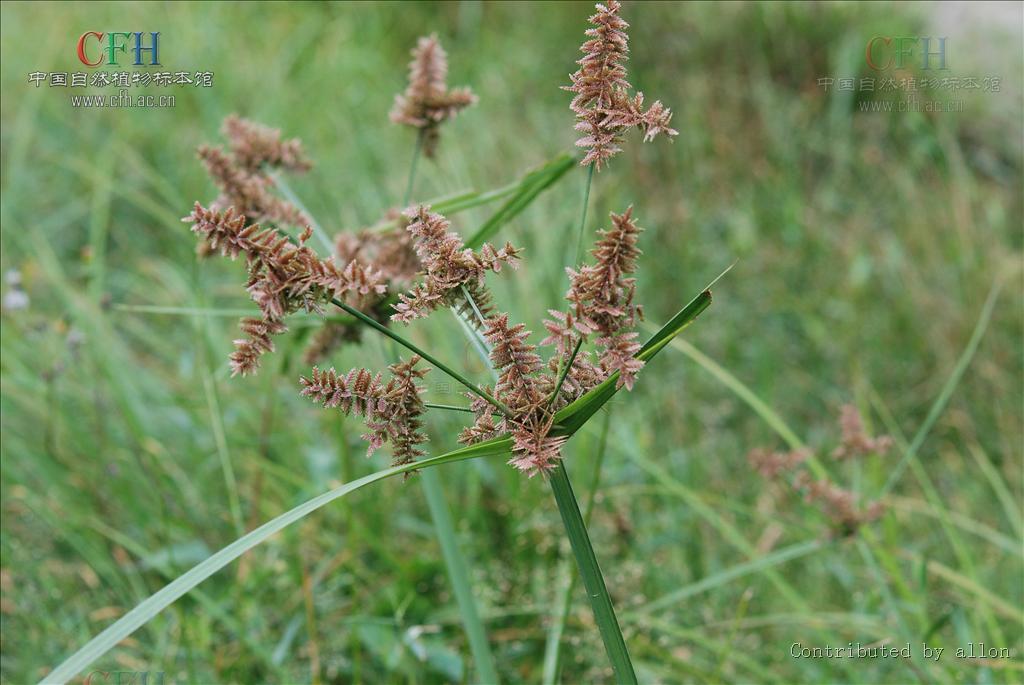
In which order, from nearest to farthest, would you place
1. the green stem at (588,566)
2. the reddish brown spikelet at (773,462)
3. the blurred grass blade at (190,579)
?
1. the blurred grass blade at (190,579)
2. the green stem at (588,566)
3. the reddish brown spikelet at (773,462)

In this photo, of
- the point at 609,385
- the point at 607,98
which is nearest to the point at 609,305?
the point at 609,385

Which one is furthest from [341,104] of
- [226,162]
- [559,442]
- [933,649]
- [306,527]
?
[559,442]

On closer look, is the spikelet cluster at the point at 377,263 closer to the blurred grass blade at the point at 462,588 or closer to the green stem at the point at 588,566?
the blurred grass blade at the point at 462,588

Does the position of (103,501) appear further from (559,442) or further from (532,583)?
(559,442)

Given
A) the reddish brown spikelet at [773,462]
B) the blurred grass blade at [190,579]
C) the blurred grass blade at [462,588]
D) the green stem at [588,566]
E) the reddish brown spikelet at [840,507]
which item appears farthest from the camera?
the reddish brown spikelet at [773,462]

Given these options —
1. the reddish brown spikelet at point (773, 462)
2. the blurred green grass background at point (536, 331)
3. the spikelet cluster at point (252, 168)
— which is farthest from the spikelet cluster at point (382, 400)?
the reddish brown spikelet at point (773, 462)

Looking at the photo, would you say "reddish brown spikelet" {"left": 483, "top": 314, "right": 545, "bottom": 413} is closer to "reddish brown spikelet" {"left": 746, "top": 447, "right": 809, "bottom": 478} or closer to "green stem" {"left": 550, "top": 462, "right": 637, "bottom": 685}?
"green stem" {"left": 550, "top": 462, "right": 637, "bottom": 685}

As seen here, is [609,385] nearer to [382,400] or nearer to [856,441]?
[382,400]
